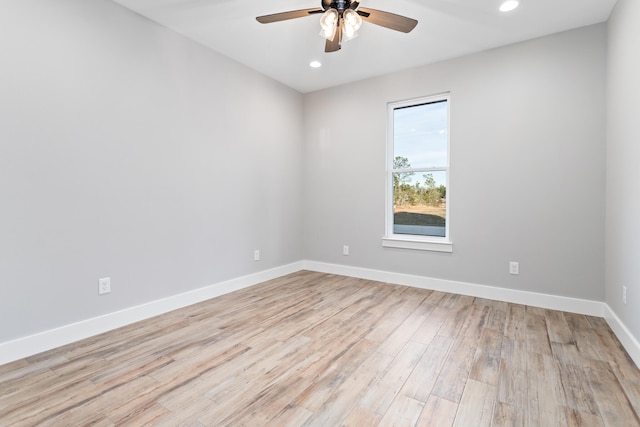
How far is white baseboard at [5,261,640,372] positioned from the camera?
2117 millimetres

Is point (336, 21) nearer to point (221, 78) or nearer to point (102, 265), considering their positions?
point (221, 78)

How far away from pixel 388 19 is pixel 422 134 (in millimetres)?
1942

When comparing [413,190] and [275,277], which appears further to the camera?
[275,277]

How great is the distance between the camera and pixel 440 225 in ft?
12.3

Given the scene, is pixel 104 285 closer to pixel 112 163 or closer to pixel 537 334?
pixel 112 163

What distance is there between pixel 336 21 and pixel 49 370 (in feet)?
9.79

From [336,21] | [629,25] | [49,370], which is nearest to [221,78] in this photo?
[336,21]

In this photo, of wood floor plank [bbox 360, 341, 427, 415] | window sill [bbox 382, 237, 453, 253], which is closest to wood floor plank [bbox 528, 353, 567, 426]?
wood floor plank [bbox 360, 341, 427, 415]

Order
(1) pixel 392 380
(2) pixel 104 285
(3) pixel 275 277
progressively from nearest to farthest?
(1) pixel 392 380 < (2) pixel 104 285 < (3) pixel 275 277

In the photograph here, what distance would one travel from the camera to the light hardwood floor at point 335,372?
5.03 ft

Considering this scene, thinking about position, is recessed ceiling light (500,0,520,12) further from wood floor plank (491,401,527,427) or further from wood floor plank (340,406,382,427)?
wood floor plank (340,406,382,427)

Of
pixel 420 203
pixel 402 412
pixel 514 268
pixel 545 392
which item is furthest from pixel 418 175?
pixel 402 412

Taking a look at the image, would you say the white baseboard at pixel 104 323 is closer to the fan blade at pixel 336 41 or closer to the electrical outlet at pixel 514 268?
the fan blade at pixel 336 41

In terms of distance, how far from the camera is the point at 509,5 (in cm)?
253
